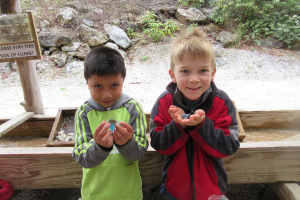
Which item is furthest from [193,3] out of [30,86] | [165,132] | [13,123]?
[165,132]

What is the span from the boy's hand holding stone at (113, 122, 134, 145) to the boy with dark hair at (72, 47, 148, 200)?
6 cm

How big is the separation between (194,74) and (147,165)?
905 mm

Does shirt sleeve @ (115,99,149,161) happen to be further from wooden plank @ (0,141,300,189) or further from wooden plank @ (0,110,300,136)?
wooden plank @ (0,110,300,136)

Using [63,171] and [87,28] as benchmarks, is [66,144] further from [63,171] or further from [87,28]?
[87,28]

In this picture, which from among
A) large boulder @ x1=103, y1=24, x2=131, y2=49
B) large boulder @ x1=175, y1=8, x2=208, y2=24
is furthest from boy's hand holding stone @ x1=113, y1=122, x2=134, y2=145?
large boulder @ x1=175, y1=8, x2=208, y2=24

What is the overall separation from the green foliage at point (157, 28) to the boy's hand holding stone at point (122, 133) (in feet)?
25.4

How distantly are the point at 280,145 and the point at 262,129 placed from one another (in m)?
1.01

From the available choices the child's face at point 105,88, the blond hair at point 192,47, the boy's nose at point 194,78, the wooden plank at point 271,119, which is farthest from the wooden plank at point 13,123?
the wooden plank at point 271,119

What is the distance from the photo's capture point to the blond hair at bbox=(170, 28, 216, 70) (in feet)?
4.13

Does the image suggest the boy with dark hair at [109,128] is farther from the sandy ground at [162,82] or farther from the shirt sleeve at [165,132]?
the sandy ground at [162,82]

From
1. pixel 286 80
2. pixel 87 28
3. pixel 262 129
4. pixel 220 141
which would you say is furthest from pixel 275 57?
pixel 220 141

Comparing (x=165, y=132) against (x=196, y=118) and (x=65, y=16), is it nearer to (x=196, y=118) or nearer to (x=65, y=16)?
(x=196, y=118)

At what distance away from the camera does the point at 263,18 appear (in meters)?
8.99

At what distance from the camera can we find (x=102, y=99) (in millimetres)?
1284
